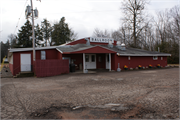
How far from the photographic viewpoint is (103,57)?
1989cm

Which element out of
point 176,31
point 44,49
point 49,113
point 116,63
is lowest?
point 49,113

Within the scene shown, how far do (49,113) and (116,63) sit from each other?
1406cm

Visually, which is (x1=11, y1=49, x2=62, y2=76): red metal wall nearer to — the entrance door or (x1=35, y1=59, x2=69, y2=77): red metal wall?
(x1=35, y1=59, x2=69, y2=77): red metal wall

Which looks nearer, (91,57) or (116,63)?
(116,63)

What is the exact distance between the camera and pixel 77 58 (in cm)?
1845

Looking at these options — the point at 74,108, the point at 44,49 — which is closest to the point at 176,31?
the point at 44,49

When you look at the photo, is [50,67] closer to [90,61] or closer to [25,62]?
[25,62]

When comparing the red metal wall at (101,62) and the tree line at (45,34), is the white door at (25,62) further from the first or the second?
the tree line at (45,34)

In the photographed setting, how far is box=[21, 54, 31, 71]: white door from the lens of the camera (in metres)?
16.2

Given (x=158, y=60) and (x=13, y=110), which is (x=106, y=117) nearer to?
(x=13, y=110)

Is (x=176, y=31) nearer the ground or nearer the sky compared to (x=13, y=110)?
nearer the sky

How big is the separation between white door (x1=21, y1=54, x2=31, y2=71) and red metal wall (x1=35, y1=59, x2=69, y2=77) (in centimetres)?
316

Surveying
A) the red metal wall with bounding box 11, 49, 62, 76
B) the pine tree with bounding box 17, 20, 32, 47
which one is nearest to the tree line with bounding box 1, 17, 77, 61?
the pine tree with bounding box 17, 20, 32, 47

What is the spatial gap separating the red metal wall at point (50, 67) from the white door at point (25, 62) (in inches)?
124
